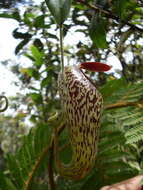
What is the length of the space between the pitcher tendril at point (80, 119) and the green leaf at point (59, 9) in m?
0.18

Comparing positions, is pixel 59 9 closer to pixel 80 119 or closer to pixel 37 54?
pixel 80 119

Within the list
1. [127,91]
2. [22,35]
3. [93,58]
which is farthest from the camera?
[93,58]

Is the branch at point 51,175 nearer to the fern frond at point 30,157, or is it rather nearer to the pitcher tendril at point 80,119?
the fern frond at point 30,157

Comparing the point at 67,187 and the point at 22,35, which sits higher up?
the point at 22,35

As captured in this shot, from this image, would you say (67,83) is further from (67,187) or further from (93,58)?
(93,58)

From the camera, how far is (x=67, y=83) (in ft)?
2.54

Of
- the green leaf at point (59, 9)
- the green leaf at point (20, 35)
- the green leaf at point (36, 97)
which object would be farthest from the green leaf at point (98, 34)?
the green leaf at point (36, 97)

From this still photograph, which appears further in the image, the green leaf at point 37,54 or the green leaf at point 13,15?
the green leaf at point 37,54

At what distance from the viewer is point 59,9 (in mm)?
561

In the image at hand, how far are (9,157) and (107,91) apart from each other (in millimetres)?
370

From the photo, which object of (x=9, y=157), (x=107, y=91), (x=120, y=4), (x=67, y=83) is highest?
(x=120, y=4)

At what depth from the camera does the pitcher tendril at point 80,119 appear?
73 centimetres

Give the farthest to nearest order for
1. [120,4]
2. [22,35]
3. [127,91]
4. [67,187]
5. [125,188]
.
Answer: [22,35] → [67,187] → [127,91] → [120,4] → [125,188]

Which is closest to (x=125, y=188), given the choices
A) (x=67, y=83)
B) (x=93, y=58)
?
(x=67, y=83)
